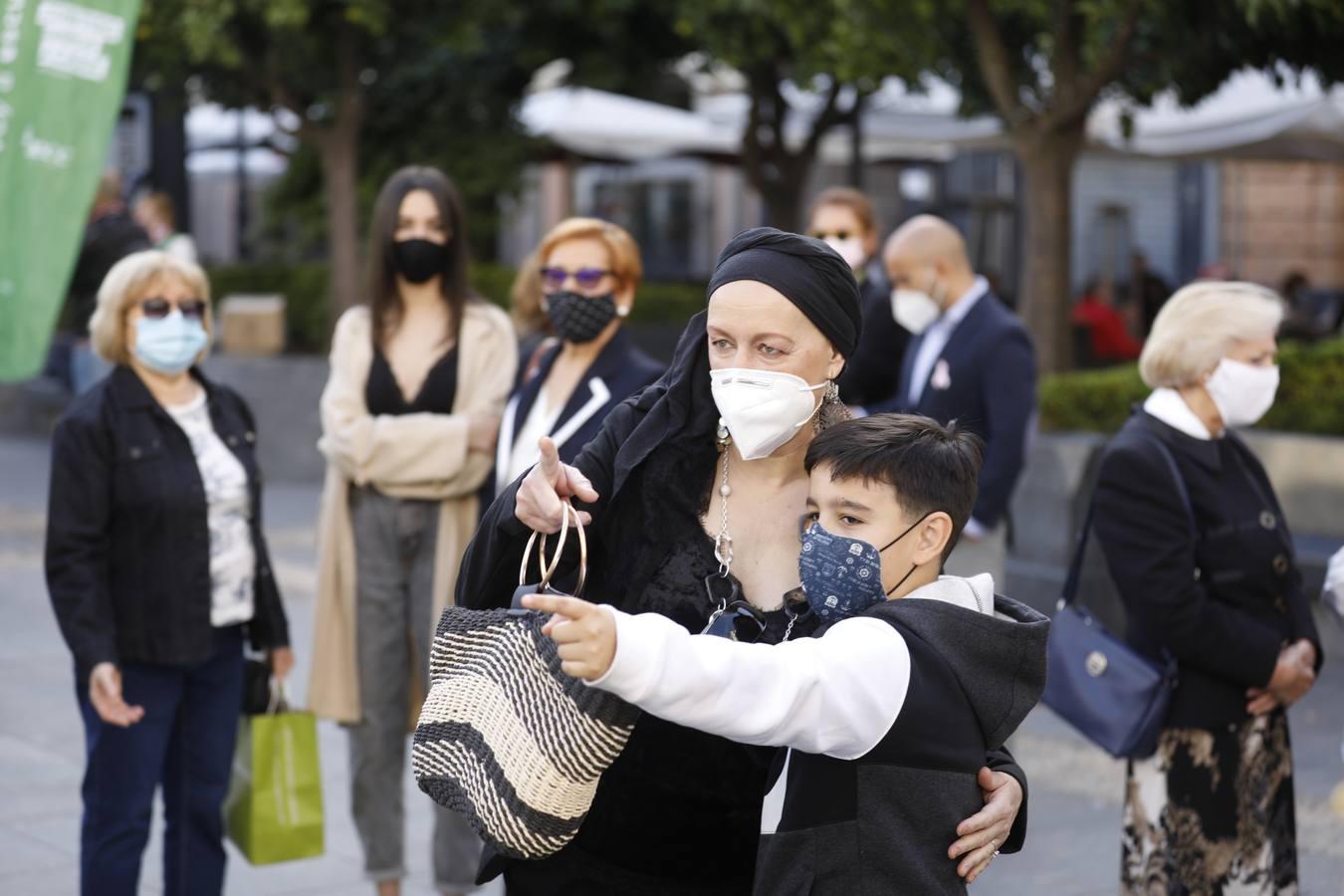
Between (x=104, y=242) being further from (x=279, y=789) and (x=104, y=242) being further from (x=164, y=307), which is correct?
(x=279, y=789)

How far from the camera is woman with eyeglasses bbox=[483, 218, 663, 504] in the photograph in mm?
4934

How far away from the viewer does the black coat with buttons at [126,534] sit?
4.36m

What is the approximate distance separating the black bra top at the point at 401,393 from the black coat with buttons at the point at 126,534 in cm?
77

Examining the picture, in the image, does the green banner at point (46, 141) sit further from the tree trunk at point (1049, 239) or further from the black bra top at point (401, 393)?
the tree trunk at point (1049, 239)

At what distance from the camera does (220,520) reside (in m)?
4.66

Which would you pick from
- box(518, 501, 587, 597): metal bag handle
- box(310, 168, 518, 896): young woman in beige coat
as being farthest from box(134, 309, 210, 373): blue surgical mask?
box(518, 501, 587, 597): metal bag handle

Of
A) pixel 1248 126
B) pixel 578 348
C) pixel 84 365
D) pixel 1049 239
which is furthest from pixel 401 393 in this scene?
pixel 1248 126

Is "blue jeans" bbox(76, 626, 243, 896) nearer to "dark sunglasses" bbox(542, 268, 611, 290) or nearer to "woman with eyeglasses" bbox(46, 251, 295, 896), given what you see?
"woman with eyeglasses" bbox(46, 251, 295, 896)

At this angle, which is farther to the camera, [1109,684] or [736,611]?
[1109,684]

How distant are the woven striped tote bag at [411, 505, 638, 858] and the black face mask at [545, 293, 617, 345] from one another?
2404mm

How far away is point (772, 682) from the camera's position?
93.7 inches

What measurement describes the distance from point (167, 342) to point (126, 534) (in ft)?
1.67

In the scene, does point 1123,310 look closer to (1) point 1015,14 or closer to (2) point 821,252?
(1) point 1015,14

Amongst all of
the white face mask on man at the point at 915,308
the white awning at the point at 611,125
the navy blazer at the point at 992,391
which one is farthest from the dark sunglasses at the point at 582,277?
the white awning at the point at 611,125
